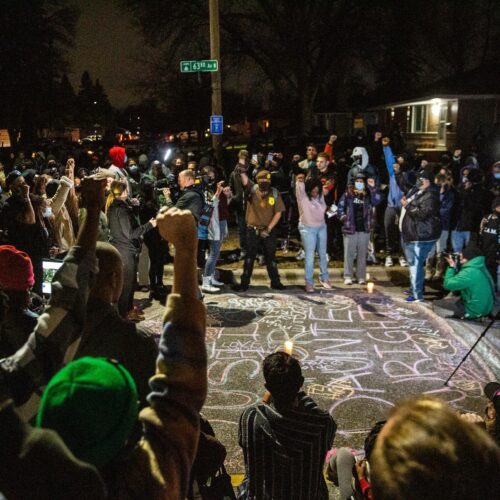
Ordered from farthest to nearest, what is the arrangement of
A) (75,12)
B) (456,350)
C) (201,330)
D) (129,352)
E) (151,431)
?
(75,12)
(456,350)
(129,352)
(201,330)
(151,431)

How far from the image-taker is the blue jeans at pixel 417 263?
324 inches

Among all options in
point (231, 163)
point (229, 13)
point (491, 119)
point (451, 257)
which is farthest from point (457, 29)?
point (451, 257)

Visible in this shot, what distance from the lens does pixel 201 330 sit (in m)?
1.68

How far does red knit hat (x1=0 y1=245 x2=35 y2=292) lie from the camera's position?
10.8 ft

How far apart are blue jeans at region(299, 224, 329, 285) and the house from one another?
16.1 m

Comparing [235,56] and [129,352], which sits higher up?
[235,56]

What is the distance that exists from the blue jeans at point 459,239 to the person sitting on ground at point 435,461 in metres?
8.45

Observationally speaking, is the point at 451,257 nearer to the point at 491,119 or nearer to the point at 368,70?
the point at 491,119

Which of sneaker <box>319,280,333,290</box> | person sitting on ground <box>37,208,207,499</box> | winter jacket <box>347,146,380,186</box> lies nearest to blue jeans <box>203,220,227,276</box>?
sneaker <box>319,280,333,290</box>

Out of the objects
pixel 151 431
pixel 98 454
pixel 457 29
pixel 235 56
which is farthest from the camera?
pixel 457 29

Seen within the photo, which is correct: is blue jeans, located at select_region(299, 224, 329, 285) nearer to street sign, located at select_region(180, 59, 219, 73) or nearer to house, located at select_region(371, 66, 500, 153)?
street sign, located at select_region(180, 59, 219, 73)

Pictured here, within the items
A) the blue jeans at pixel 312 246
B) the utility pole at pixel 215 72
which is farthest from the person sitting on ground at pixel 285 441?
the utility pole at pixel 215 72

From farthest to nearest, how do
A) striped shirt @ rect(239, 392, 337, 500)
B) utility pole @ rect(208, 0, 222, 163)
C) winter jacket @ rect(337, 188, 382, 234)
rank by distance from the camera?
utility pole @ rect(208, 0, 222, 163)
winter jacket @ rect(337, 188, 382, 234)
striped shirt @ rect(239, 392, 337, 500)

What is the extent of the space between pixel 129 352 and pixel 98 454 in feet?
4.03
